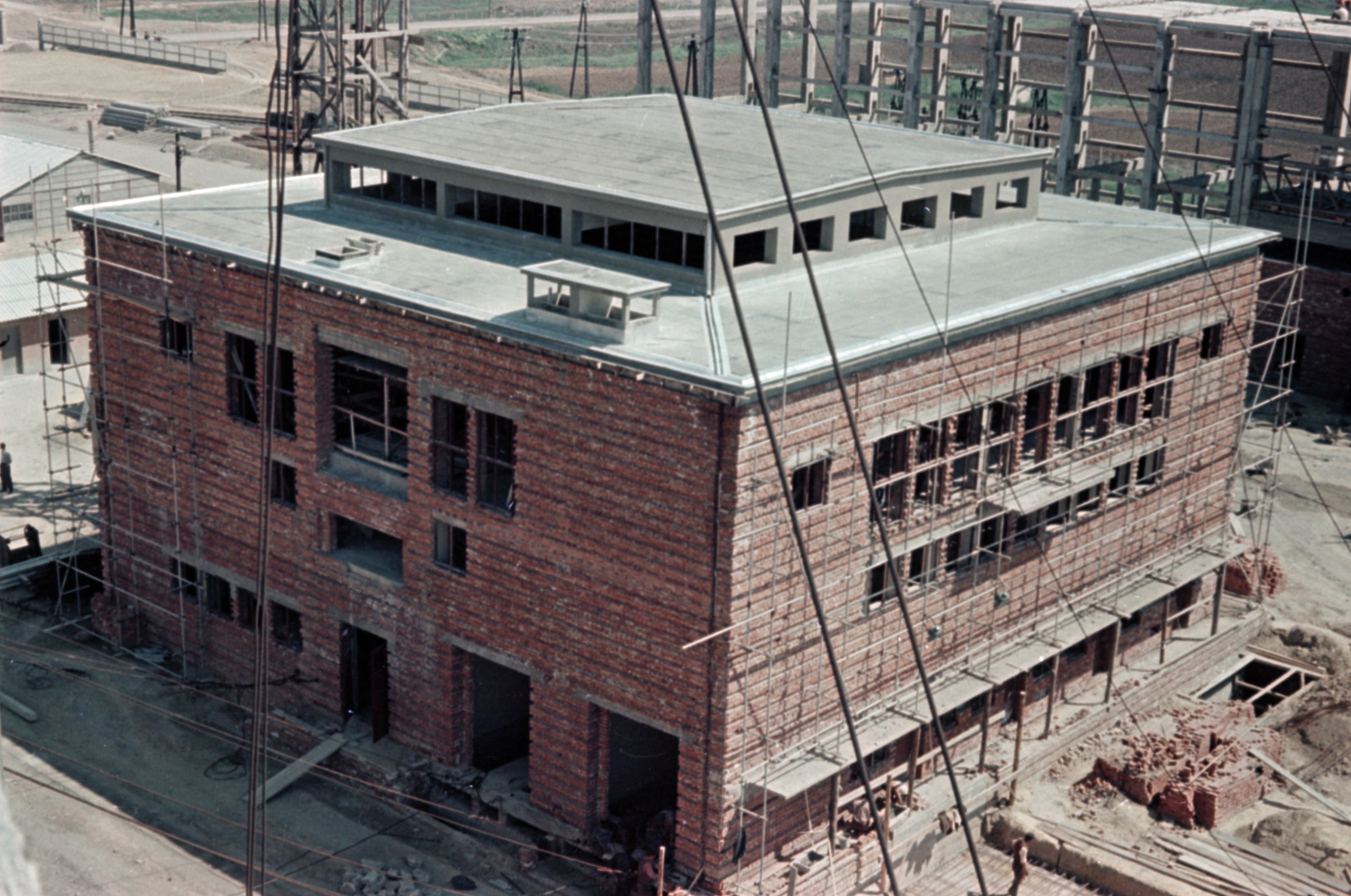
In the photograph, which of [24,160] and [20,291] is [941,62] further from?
[20,291]

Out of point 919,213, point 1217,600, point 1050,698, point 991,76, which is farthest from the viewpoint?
point 991,76

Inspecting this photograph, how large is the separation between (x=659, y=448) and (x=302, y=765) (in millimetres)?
10287

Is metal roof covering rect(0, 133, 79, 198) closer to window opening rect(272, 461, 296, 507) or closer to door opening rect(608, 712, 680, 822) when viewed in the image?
window opening rect(272, 461, 296, 507)

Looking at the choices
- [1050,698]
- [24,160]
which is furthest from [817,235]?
[24,160]

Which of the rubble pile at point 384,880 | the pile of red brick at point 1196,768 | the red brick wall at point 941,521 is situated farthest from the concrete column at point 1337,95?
the rubble pile at point 384,880

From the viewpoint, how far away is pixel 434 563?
27094 mm

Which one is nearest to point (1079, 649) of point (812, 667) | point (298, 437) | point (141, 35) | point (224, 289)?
point (812, 667)

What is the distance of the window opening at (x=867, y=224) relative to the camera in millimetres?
30109

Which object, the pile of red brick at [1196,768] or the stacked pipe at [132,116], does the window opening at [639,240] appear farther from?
the stacked pipe at [132,116]

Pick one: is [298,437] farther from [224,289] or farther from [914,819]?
[914,819]

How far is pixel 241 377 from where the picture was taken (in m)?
29.3

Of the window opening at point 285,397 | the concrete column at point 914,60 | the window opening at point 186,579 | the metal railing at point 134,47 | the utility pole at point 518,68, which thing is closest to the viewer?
the window opening at point 285,397

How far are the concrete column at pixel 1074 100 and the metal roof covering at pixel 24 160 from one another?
1471 inches

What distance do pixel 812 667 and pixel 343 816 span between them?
30.1ft
